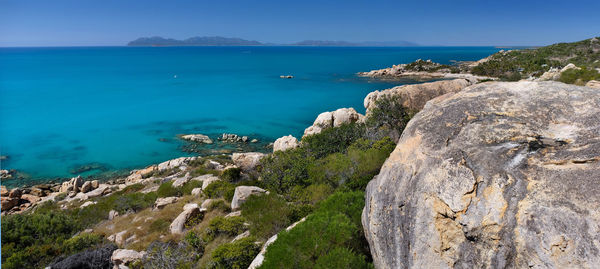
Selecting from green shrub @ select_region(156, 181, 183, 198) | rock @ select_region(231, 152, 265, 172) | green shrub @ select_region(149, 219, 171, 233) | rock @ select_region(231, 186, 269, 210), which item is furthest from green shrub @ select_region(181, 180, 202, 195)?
rock @ select_region(231, 186, 269, 210)

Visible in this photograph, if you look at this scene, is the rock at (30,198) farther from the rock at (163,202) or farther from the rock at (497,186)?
the rock at (497,186)

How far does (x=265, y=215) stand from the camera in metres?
13.3

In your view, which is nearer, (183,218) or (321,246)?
(321,246)

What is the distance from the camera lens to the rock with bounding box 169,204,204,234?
1537 cm

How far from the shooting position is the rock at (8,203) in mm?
23983

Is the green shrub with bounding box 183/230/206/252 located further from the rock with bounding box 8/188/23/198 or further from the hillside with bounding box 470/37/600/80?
the hillside with bounding box 470/37/600/80

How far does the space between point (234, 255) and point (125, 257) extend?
5.15m

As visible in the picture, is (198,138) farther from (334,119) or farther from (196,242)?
(196,242)

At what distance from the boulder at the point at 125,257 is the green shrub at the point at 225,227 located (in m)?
2.76

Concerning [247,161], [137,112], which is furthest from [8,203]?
[137,112]

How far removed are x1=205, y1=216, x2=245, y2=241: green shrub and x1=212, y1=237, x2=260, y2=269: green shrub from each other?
7.83 ft

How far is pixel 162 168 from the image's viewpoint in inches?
1203

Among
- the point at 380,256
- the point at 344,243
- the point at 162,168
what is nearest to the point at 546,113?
the point at 380,256

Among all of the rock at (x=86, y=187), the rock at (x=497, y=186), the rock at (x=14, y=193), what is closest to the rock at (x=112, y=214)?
the rock at (x=86, y=187)
